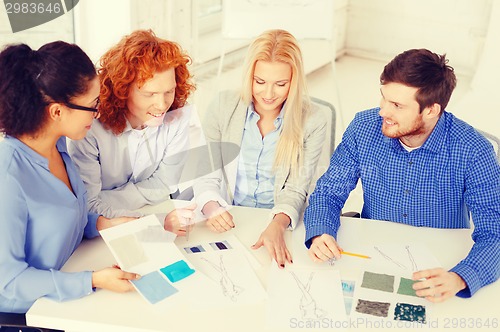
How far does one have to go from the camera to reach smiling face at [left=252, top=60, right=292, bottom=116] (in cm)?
209

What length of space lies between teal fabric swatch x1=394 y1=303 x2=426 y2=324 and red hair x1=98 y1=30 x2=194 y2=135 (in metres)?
1.03

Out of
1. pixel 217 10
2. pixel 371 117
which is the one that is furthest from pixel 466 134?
pixel 217 10

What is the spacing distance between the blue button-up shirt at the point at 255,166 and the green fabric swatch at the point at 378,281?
69cm

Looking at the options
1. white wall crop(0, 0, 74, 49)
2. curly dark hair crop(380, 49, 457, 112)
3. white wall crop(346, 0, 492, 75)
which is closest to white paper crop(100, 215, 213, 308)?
curly dark hair crop(380, 49, 457, 112)

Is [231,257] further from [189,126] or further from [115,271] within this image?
[189,126]

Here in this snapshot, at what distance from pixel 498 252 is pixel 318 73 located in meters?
3.93

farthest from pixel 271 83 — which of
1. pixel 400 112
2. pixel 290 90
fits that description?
pixel 400 112

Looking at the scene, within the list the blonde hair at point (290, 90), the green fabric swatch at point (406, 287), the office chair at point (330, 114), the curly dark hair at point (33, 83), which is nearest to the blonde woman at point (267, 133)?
the blonde hair at point (290, 90)

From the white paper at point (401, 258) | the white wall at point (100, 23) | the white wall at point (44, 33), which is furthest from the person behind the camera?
the white wall at point (100, 23)


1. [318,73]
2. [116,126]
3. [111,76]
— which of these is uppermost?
[111,76]

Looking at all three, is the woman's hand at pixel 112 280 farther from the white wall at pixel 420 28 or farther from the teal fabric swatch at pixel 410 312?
the white wall at pixel 420 28

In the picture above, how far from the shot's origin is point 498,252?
1718mm

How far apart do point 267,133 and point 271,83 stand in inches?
8.5

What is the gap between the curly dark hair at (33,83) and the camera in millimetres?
1479
